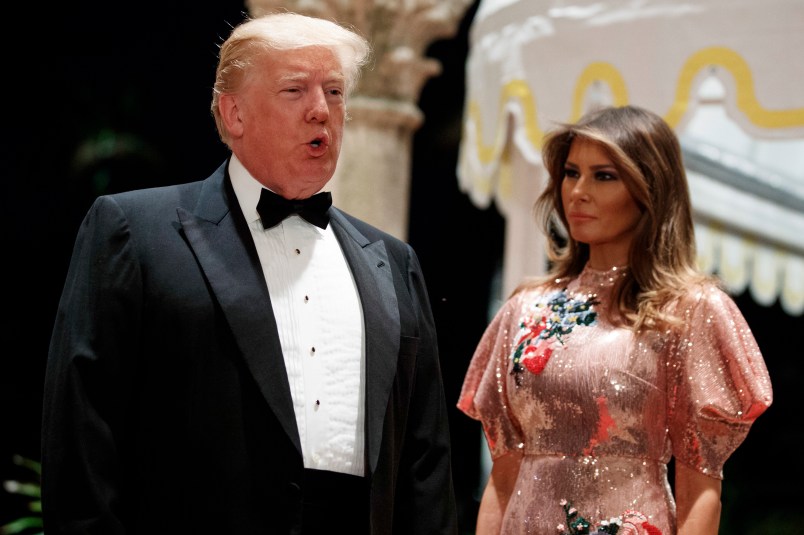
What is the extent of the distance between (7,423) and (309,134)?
4.83 m

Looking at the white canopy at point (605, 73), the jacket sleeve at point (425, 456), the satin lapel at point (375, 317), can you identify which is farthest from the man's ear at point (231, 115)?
the white canopy at point (605, 73)

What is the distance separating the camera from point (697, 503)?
257cm

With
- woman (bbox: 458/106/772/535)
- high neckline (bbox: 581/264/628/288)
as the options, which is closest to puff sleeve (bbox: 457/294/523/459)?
woman (bbox: 458/106/772/535)

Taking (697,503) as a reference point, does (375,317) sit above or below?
above

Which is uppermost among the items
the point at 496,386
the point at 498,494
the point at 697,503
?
the point at 496,386

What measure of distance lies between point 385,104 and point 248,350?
302 centimetres

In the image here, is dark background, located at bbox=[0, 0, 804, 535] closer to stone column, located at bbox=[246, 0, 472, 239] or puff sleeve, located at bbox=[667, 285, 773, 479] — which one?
stone column, located at bbox=[246, 0, 472, 239]

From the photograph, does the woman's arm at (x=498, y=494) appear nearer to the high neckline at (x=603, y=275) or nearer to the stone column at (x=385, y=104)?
the high neckline at (x=603, y=275)

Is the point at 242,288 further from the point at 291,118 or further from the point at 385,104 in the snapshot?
the point at 385,104

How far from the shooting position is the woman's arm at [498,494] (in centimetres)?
285

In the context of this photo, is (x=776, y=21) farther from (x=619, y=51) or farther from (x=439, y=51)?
(x=439, y=51)

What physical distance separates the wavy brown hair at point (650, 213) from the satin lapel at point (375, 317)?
2.24ft

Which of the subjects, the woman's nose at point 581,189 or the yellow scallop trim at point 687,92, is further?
the yellow scallop trim at point 687,92

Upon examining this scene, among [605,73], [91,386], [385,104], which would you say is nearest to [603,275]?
[605,73]
